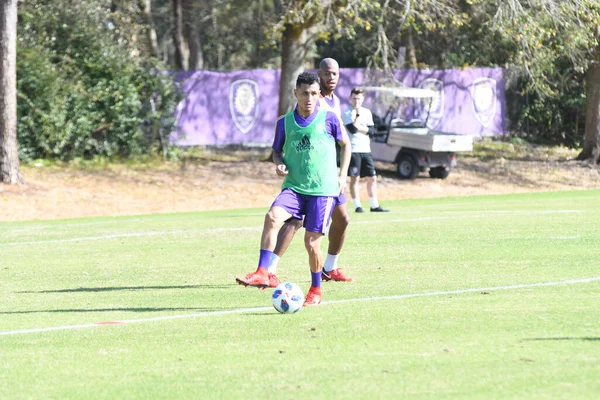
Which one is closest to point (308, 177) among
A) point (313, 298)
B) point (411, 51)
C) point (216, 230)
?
point (313, 298)

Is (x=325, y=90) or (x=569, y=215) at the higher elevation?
(x=325, y=90)

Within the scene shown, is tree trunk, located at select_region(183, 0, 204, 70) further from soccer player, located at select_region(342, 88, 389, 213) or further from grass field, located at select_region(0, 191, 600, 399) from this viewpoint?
grass field, located at select_region(0, 191, 600, 399)

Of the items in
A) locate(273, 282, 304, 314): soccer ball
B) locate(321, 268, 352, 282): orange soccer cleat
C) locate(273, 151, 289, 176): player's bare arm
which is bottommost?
locate(321, 268, 352, 282): orange soccer cleat

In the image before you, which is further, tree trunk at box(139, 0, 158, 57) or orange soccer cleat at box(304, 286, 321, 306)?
tree trunk at box(139, 0, 158, 57)

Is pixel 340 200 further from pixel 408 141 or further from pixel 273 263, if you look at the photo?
pixel 408 141

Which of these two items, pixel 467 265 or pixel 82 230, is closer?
pixel 467 265

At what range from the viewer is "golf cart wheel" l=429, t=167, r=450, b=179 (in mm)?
29516

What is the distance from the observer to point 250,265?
12102 mm

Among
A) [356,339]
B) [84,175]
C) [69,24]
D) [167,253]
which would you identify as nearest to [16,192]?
[84,175]

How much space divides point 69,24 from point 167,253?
53.6 feet

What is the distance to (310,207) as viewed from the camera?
360 inches

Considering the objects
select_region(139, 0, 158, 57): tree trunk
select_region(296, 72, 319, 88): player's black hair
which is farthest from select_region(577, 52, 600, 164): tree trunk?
select_region(296, 72, 319, 88): player's black hair

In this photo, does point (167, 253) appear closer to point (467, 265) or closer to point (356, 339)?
point (467, 265)

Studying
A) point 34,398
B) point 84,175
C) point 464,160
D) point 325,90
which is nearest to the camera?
point 34,398
